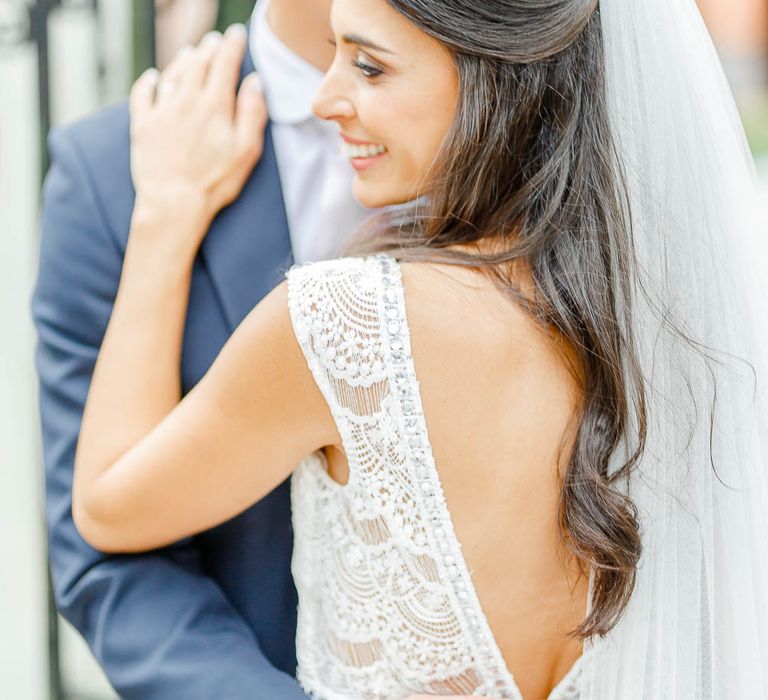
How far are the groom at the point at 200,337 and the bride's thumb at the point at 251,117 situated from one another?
0.03 m

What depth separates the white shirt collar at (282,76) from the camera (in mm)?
1631

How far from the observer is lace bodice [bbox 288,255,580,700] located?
125 centimetres

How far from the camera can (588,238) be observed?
1.30m

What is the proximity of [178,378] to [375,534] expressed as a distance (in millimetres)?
355

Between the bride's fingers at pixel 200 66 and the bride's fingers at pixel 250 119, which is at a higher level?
the bride's fingers at pixel 200 66

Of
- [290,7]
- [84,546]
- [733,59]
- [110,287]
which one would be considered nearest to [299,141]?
[290,7]

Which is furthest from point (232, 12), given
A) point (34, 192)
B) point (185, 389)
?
point (185, 389)

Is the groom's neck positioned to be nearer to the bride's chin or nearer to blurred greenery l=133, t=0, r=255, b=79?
the bride's chin

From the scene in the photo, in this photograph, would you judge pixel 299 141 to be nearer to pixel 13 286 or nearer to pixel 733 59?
pixel 13 286

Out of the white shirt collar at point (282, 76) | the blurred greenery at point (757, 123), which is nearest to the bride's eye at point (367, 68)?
the white shirt collar at point (282, 76)

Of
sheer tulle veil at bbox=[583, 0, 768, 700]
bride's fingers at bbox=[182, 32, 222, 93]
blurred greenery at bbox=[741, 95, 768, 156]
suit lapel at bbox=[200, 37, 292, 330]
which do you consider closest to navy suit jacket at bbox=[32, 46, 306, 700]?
suit lapel at bbox=[200, 37, 292, 330]

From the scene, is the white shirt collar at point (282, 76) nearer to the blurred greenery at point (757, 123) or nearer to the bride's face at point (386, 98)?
the bride's face at point (386, 98)

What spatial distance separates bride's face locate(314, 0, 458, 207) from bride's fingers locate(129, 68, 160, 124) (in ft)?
1.13

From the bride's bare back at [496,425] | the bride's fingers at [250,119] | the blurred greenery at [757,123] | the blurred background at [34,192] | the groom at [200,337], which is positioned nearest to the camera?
the bride's bare back at [496,425]
